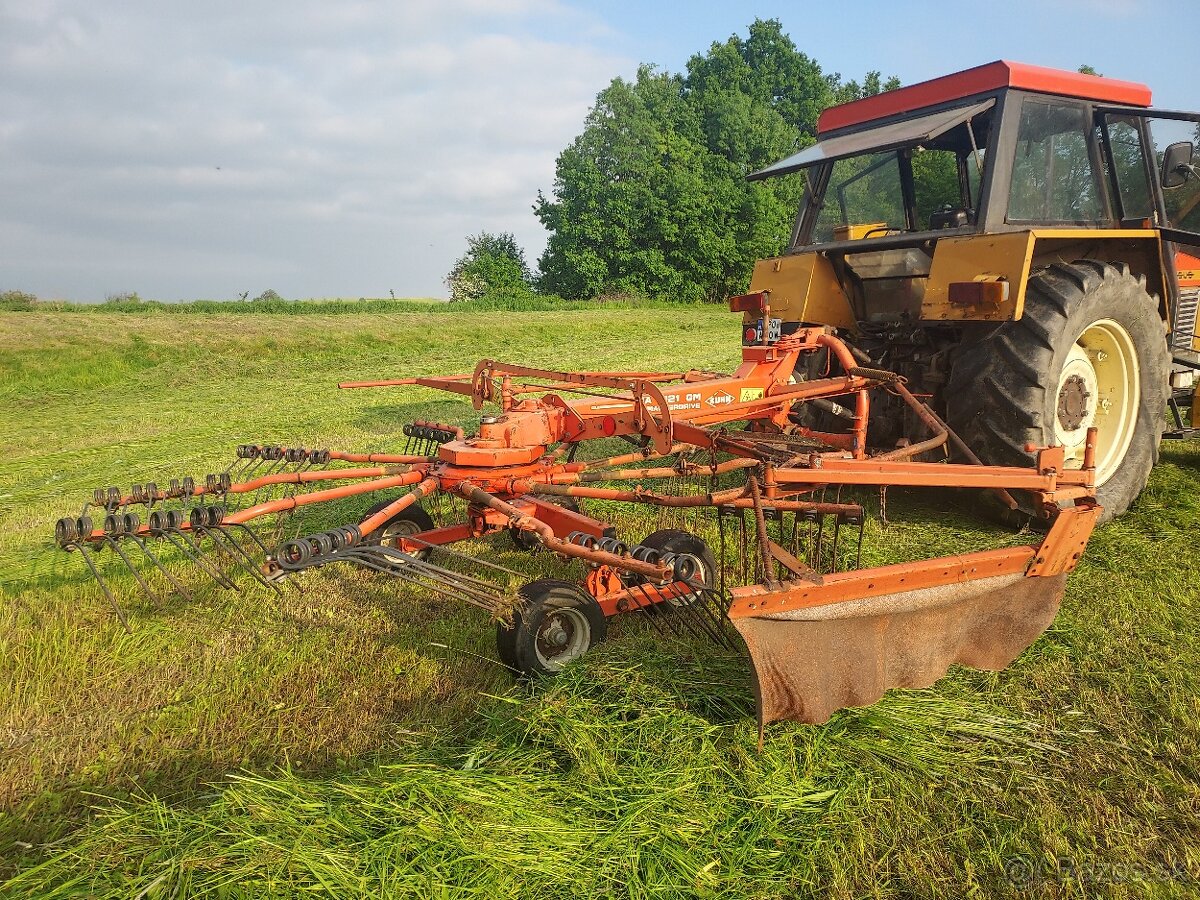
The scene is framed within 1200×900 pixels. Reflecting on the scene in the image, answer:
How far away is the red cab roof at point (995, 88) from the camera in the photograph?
4.40 m

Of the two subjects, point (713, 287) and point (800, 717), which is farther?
point (713, 287)

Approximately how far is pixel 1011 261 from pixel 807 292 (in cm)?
131

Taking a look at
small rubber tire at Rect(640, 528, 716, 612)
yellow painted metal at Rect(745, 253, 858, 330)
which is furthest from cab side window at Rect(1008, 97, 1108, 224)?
small rubber tire at Rect(640, 528, 716, 612)

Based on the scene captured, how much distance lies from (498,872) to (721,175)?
3988 cm

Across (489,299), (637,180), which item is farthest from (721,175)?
(489,299)

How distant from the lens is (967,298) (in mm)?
4195

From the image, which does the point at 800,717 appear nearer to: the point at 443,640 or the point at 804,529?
the point at 443,640

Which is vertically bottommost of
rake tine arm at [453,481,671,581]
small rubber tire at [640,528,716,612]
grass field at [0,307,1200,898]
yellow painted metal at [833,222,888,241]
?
grass field at [0,307,1200,898]

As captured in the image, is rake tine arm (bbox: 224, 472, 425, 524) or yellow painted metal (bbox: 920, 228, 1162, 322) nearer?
rake tine arm (bbox: 224, 472, 425, 524)

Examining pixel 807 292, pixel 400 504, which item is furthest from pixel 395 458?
pixel 807 292

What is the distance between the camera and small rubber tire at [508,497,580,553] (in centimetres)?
356

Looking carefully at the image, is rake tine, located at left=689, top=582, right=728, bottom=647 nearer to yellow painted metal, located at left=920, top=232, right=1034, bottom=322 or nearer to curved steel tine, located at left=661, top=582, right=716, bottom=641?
curved steel tine, located at left=661, top=582, right=716, bottom=641

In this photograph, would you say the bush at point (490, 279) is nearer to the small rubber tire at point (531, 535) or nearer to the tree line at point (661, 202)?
the tree line at point (661, 202)

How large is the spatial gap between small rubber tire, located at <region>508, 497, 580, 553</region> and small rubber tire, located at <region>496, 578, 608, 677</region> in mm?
401
